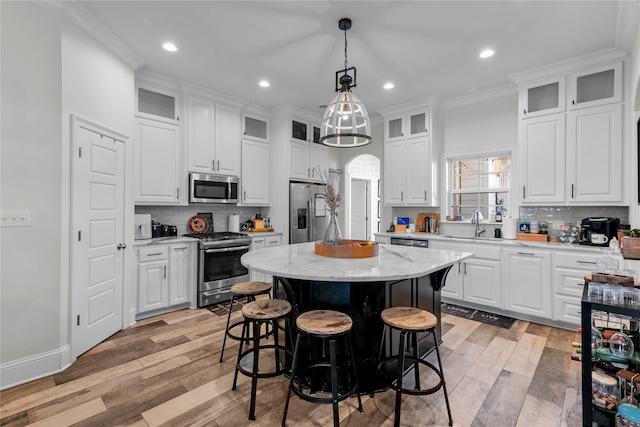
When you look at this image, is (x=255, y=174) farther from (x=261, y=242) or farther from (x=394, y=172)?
(x=394, y=172)

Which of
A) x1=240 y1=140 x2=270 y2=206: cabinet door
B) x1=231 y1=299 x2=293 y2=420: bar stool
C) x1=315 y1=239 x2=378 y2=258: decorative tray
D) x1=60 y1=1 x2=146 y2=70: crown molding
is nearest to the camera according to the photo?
x1=231 y1=299 x2=293 y2=420: bar stool

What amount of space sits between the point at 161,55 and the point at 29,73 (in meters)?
1.31

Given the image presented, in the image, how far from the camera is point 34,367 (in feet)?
7.50

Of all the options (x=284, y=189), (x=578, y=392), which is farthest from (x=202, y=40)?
(x=578, y=392)

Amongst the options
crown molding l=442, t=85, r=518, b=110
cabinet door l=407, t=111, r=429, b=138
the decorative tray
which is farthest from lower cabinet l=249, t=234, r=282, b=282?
crown molding l=442, t=85, r=518, b=110

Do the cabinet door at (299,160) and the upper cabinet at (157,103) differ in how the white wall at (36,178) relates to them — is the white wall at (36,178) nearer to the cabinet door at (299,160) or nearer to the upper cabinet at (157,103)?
the upper cabinet at (157,103)

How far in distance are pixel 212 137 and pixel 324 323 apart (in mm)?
3516

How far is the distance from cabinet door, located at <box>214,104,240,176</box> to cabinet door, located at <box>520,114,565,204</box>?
3871 mm

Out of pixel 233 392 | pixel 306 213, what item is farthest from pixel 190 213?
pixel 233 392

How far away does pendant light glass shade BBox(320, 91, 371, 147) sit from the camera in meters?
2.56

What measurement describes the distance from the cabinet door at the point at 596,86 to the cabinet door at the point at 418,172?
5.69 feet

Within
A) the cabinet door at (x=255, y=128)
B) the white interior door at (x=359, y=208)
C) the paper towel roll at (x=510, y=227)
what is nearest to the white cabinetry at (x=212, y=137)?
the cabinet door at (x=255, y=128)

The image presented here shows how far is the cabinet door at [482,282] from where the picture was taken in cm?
366

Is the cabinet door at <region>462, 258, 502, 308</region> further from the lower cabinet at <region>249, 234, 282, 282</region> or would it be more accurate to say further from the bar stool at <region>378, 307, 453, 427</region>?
the lower cabinet at <region>249, 234, 282, 282</region>
